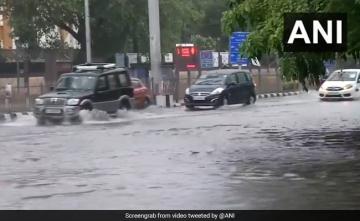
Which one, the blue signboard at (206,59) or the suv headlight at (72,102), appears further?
the blue signboard at (206,59)

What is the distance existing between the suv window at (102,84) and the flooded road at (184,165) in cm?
140

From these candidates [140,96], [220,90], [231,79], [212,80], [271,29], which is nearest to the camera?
[271,29]

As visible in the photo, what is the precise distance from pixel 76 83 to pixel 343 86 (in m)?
13.6

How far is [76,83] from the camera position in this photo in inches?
878

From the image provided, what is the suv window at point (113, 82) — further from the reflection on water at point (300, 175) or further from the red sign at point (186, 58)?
the red sign at point (186, 58)

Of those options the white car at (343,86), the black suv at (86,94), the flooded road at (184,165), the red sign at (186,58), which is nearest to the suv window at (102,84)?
the black suv at (86,94)

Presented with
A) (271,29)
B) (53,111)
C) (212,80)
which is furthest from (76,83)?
(271,29)

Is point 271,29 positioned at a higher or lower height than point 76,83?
higher

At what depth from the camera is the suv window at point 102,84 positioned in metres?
22.1

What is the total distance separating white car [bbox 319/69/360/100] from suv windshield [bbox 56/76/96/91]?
13.0m

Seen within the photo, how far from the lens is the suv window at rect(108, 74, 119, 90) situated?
74.2 feet

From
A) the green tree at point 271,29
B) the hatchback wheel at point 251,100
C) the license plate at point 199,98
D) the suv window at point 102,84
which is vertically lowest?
the hatchback wheel at point 251,100

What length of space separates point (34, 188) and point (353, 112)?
52.4 ft

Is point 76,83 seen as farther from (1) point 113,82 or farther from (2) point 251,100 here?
(2) point 251,100
